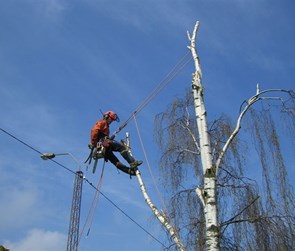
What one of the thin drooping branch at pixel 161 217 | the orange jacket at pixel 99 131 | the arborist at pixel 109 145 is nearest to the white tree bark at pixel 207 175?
the thin drooping branch at pixel 161 217

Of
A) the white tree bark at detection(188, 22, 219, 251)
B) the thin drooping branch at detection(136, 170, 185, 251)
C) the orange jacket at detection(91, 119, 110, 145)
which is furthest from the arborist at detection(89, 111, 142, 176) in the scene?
the white tree bark at detection(188, 22, 219, 251)

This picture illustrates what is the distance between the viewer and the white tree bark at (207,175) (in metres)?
5.43

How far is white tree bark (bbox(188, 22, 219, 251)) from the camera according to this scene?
5426mm

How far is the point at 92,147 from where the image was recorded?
7.69 metres

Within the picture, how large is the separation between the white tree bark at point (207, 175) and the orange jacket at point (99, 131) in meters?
2.04

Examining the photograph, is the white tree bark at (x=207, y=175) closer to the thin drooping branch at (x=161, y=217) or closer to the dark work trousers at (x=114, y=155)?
the thin drooping branch at (x=161, y=217)

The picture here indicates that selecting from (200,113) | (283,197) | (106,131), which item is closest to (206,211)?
(283,197)

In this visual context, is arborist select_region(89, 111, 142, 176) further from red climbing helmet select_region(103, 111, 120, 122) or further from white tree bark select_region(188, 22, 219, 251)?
white tree bark select_region(188, 22, 219, 251)

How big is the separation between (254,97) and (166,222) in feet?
7.79

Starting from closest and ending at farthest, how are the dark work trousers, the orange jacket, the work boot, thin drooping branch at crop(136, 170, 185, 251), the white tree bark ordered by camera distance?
the white tree bark < thin drooping branch at crop(136, 170, 185, 251) < the work boot < the dark work trousers < the orange jacket

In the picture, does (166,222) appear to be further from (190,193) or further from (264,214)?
(264,214)

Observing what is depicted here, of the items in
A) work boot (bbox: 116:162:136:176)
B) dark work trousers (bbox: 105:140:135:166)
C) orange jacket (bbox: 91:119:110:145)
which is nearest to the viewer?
work boot (bbox: 116:162:136:176)

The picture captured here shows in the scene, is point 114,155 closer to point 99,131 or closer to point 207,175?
point 99,131

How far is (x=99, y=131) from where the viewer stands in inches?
301
